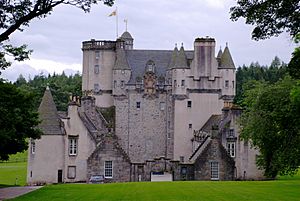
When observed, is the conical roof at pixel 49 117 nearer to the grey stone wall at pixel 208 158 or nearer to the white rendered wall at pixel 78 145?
the white rendered wall at pixel 78 145

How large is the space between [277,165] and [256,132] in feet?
18.0

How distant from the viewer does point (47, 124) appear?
70.0 metres

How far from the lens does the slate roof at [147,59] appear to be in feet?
295

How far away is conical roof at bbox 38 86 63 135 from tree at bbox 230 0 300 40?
1793 inches

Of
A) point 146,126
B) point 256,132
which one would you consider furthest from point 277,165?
point 146,126

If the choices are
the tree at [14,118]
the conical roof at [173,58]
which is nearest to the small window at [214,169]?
the conical roof at [173,58]

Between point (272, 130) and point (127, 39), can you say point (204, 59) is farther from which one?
point (272, 130)

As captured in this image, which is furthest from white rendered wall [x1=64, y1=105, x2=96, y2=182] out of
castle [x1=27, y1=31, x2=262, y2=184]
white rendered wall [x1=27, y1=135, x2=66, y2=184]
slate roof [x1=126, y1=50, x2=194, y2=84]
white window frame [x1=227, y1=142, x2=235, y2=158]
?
slate roof [x1=126, y1=50, x2=194, y2=84]

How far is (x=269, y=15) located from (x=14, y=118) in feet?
74.8

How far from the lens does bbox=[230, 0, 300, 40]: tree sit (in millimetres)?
25219

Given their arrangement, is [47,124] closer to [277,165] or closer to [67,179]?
[67,179]

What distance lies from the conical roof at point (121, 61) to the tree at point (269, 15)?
62865mm

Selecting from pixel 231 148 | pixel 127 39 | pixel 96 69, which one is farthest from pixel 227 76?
pixel 127 39

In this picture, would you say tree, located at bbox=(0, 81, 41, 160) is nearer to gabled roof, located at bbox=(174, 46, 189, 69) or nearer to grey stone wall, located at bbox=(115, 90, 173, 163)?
grey stone wall, located at bbox=(115, 90, 173, 163)
